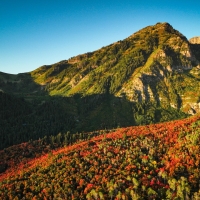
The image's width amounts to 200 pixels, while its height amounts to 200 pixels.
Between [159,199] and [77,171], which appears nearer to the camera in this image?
[159,199]

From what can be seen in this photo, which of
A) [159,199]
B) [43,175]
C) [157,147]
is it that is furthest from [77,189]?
[157,147]

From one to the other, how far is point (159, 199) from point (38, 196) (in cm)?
7548

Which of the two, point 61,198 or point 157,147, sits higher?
point 157,147

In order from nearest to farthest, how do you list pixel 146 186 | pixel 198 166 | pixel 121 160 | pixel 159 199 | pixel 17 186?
pixel 159 199
pixel 146 186
pixel 198 166
pixel 17 186
pixel 121 160

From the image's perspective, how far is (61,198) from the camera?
14588cm

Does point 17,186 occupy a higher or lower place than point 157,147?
lower

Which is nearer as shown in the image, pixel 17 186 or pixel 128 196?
pixel 128 196

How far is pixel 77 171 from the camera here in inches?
7106

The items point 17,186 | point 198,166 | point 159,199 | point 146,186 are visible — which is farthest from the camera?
point 17,186

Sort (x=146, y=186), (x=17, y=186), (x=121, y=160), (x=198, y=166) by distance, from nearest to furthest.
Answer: (x=146, y=186) → (x=198, y=166) → (x=17, y=186) → (x=121, y=160)

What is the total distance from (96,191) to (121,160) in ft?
149

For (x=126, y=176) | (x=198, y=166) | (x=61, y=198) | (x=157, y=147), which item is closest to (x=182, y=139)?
(x=157, y=147)

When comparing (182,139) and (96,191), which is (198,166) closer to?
(182,139)

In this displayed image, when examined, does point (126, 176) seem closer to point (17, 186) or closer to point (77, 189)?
point (77, 189)
